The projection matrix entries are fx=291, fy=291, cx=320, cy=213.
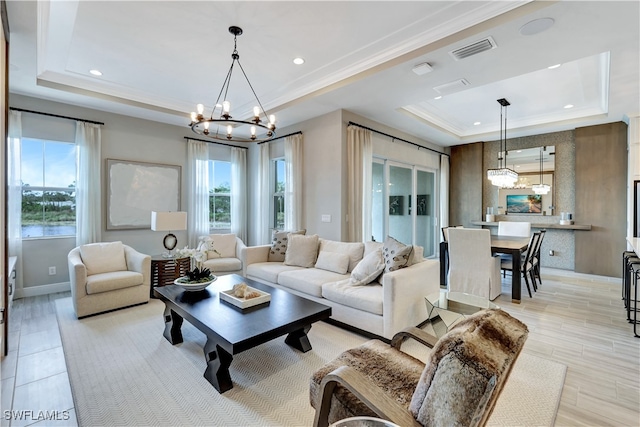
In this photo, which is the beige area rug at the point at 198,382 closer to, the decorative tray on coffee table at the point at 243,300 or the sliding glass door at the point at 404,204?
the decorative tray on coffee table at the point at 243,300

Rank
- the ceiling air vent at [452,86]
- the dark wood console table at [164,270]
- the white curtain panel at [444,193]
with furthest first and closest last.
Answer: the white curtain panel at [444,193] → the dark wood console table at [164,270] → the ceiling air vent at [452,86]

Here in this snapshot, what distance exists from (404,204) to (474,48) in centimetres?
385

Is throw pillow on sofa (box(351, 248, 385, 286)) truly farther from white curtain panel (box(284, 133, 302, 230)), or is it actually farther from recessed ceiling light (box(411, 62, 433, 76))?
white curtain panel (box(284, 133, 302, 230))

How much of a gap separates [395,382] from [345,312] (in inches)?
61.3

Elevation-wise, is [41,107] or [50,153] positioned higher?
[41,107]

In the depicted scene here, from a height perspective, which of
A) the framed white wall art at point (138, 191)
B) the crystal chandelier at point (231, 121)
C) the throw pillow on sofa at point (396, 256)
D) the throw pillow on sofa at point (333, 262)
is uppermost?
the crystal chandelier at point (231, 121)

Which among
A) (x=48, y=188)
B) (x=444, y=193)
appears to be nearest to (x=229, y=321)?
(x=48, y=188)

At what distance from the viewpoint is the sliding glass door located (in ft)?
18.9

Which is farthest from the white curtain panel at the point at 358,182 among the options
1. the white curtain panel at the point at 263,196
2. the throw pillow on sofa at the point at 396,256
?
the white curtain panel at the point at 263,196

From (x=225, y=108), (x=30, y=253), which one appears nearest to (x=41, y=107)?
(x=30, y=253)

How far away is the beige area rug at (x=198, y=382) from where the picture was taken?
188cm

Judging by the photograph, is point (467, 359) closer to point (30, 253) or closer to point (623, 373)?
point (623, 373)

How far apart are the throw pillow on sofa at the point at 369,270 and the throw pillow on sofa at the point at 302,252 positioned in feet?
3.28

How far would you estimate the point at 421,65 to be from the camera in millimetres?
3205
